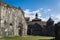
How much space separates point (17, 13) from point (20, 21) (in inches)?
139

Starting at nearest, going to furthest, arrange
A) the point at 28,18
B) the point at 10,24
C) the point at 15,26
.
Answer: the point at 10,24, the point at 15,26, the point at 28,18

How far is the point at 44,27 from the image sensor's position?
75.0 metres

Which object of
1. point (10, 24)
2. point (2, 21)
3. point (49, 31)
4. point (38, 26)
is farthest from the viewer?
point (38, 26)

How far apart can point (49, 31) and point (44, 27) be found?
22.8 feet

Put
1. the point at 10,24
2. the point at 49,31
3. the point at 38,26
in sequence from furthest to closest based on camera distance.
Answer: the point at 38,26
the point at 49,31
the point at 10,24

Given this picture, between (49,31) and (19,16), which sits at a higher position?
(19,16)

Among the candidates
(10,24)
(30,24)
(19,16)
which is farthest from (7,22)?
(30,24)

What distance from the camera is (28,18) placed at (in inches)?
3191

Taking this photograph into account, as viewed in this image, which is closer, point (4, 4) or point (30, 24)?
point (4, 4)

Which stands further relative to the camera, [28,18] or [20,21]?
[28,18]

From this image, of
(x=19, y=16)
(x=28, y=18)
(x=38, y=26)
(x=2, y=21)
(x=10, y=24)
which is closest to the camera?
(x=2, y=21)

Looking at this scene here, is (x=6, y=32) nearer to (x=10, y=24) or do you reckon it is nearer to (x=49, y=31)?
(x=10, y=24)

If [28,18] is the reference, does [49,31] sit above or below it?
below

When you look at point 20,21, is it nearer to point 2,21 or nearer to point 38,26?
point 2,21
